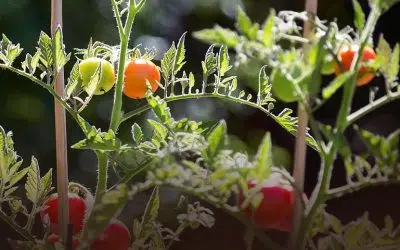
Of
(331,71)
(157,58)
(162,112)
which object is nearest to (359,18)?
(331,71)

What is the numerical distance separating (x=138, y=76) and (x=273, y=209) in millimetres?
155

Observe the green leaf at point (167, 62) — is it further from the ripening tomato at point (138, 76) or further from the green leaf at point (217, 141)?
the green leaf at point (217, 141)

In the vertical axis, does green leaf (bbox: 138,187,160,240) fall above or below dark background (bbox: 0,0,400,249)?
below

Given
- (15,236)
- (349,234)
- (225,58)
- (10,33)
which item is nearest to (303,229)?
(349,234)

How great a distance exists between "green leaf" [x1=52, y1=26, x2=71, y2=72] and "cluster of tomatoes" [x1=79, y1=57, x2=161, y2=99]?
0.08 feet

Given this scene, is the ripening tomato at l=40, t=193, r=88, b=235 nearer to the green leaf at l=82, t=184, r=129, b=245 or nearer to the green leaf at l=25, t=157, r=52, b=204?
the green leaf at l=25, t=157, r=52, b=204

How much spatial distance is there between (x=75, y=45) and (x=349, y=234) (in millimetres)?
1501

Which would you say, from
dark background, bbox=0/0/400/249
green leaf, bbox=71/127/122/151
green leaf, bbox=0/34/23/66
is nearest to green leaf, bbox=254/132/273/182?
green leaf, bbox=71/127/122/151

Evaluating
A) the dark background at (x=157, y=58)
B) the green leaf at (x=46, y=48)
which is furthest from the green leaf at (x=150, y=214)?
the dark background at (x=157, y=58)

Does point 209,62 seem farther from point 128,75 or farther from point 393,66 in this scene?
point 393,66

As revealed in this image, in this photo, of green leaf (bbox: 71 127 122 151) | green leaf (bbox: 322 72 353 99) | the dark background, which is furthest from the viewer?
the dark background

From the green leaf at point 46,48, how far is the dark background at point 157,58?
1.09m

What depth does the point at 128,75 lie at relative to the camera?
1.86 ft

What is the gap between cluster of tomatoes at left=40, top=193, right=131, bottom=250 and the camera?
54 cm
